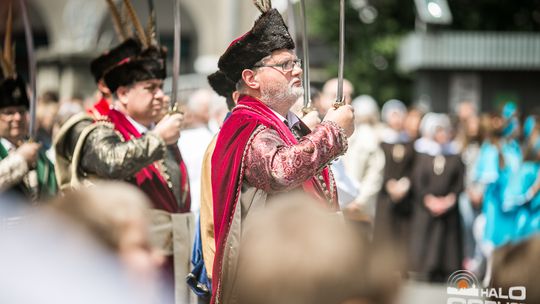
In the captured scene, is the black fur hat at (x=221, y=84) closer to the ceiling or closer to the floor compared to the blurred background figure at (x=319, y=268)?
closer to the ceiling

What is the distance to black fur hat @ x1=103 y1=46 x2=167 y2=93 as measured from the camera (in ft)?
16.0

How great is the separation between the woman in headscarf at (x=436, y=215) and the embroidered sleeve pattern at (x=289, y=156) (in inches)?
274

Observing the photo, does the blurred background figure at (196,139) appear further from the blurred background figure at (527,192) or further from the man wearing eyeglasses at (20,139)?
the blurred background figure at (527,192)

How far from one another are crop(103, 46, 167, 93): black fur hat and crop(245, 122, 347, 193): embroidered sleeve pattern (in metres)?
1.25

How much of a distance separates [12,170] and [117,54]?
75cm

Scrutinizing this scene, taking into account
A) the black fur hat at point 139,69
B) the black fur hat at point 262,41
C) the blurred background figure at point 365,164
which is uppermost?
the black fur hat at point 262,41

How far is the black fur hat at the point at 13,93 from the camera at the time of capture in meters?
5.27

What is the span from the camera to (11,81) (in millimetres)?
5320

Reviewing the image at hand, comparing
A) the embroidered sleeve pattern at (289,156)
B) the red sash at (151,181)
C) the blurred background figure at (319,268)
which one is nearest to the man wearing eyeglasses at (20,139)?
the red sash at (151,181)

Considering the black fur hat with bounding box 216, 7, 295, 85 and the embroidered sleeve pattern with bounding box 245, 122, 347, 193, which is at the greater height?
the black fur hat with bounding box 216, 7, 295, 85

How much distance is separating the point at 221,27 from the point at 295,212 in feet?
97.4

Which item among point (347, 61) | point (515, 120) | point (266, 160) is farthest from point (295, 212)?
point (347, 61)

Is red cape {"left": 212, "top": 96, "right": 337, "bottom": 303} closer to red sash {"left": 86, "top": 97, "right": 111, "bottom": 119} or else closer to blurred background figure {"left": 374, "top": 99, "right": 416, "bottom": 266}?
red sash {"left": 86, "top": 97, "right": 111, "bottom": 119}

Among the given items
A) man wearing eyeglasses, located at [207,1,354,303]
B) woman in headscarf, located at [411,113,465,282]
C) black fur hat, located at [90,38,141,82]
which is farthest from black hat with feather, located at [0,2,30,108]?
woman in headscarf, located at [411,113,465,282]
